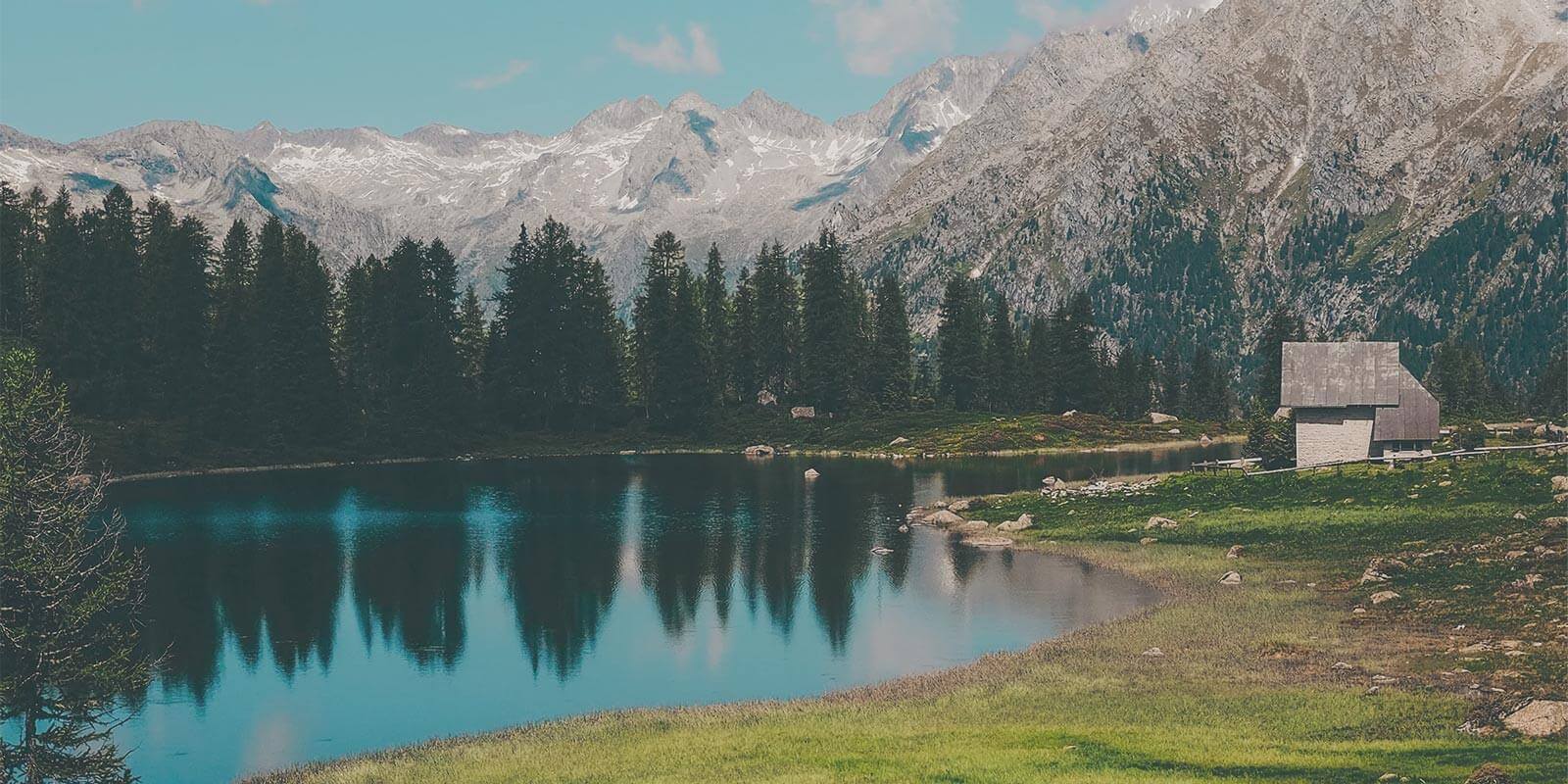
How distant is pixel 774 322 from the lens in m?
172

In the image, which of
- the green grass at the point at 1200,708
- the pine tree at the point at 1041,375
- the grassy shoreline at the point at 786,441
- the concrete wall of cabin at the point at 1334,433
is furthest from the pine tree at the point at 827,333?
the green grass at the point at 1200,708

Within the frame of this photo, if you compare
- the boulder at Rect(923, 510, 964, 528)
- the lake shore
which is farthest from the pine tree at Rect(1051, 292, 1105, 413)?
the boulder at Rect(923, 510, 964, 528)

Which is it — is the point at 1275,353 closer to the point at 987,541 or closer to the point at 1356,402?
the point at 1356,402

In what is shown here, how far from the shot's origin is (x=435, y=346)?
152250 millimetres

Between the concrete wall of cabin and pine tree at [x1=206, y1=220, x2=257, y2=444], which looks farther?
pine tree at [x1=206, y1=220, x2=257, y2=444]

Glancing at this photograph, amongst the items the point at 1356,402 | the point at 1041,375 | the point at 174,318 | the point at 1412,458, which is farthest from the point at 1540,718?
the point at 1041,375

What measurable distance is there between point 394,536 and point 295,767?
162 ft

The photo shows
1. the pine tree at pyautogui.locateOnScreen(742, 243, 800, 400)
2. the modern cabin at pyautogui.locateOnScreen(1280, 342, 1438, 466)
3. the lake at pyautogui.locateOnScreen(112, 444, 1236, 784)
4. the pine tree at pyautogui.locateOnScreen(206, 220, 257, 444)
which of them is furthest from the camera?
the pine tree at pyautogui.locateOnScreen(742, 243, 800, 400)

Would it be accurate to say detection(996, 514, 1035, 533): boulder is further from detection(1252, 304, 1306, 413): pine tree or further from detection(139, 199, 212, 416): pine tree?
detection(139, 199, 212, 416): pine tree

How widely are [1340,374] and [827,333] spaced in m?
80.0

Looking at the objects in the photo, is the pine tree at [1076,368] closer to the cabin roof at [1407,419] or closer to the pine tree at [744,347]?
the pine tree at [744,347]

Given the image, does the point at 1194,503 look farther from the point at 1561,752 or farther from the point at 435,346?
the point at 435,346

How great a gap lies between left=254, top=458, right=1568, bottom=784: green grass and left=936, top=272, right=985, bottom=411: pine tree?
112 metres

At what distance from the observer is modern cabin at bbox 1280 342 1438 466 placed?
310 ft
